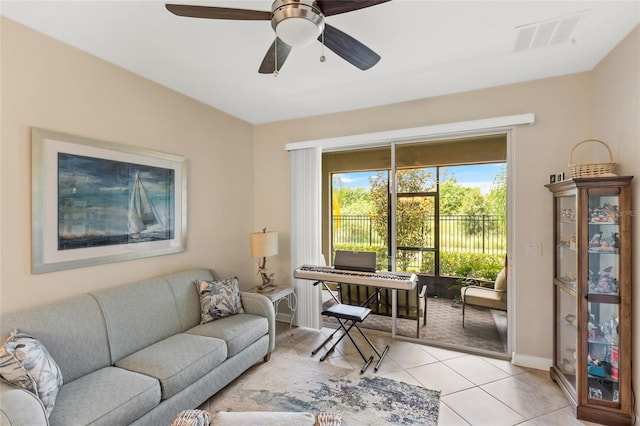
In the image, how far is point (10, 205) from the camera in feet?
6.38

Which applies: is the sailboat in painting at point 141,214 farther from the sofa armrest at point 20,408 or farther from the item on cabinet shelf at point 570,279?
the item on cabinet shelf at point 570,279

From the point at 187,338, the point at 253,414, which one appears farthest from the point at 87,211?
the point at 253,414

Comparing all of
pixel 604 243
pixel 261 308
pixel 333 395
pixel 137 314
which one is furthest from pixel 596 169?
pixel 137 314

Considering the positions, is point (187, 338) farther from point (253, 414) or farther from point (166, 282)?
point (253, 414)

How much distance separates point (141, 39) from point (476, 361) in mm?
4092

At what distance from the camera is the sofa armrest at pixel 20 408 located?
1.31 metres

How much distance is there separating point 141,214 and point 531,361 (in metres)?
3.98

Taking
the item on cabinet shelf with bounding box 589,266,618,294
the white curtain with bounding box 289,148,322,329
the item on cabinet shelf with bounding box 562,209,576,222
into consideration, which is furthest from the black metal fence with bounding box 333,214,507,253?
the item on cabinet shelf with bounding box 589,266,618,294

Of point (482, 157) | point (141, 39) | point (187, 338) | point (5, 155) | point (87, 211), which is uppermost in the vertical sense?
point (141, 39)

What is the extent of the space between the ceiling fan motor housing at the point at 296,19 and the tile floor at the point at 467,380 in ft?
8.74

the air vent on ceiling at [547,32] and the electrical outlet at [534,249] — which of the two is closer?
the air vent on ceiling at [547,32]

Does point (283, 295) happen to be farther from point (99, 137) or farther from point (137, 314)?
point (99, 137)

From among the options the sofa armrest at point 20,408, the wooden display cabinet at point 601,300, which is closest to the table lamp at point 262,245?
the sofa armrest at point 20,408

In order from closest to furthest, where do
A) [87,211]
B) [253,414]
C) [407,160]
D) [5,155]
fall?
[253,414] → [5,155] → [87,211] → [407,160]
